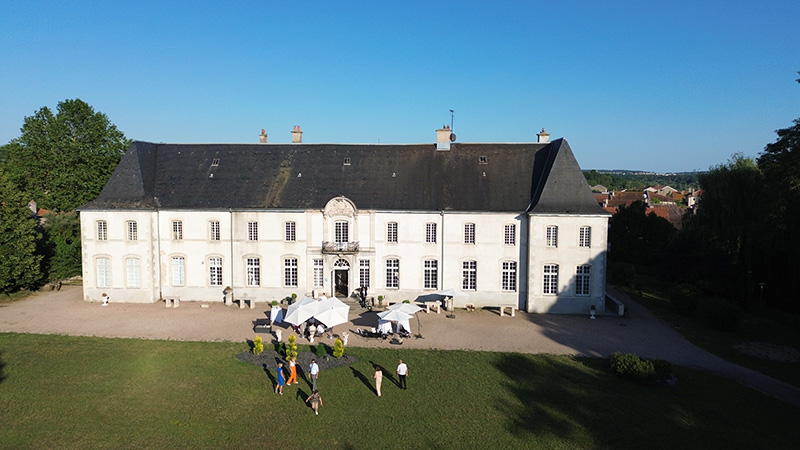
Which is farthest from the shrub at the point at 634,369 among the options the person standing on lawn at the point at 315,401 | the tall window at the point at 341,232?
the tall window at the point at 341,232

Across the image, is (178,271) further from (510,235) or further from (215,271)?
(510,235)

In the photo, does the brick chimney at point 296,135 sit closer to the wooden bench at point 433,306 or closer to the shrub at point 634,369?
the wooden bench at point 433,306

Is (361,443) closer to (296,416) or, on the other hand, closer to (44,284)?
(296,416)

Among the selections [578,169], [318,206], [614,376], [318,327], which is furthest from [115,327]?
[578,169]

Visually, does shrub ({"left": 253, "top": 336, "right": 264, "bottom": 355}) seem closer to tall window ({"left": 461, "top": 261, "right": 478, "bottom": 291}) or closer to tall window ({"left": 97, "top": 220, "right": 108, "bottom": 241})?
tall window ({"left": 461, "top": 261, "right": 478, "bottom": 291})

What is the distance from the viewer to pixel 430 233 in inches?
1293

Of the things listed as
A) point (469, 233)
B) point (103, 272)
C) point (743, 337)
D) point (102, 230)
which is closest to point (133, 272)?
point (103, 272)

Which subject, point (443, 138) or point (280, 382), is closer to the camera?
point (280, 382)

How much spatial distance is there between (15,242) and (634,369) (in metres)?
39.4

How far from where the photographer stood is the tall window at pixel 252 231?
3328cm

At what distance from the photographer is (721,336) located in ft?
89.6

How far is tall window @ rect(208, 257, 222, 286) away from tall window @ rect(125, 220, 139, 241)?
17.0 ft

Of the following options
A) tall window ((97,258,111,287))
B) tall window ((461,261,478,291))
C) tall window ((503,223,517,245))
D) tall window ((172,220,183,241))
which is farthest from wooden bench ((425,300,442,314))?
tall window ((97,258,111,287))

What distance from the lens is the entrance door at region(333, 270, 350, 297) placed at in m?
33.7
